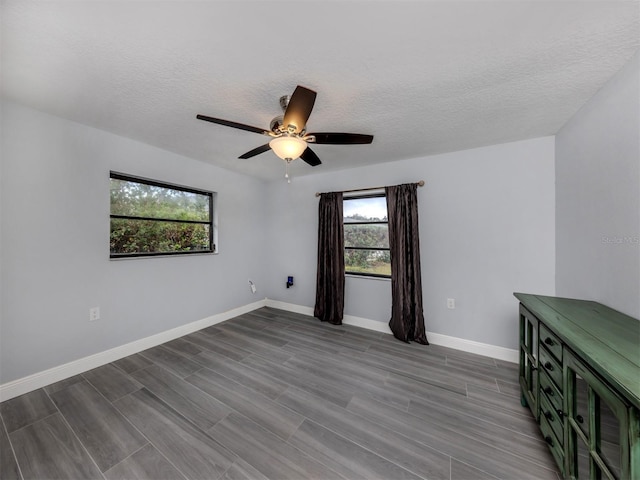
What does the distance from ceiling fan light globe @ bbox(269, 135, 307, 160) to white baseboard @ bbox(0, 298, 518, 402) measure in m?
2.58

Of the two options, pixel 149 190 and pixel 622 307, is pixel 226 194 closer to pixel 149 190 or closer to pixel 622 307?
pixel 149 190

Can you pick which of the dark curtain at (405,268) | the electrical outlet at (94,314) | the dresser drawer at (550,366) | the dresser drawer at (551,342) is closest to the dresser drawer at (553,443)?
the dresser drawer at (550,366)

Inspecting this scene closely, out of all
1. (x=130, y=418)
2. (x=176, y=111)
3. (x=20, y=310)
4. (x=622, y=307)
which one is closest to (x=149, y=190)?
(x=176, y=111)

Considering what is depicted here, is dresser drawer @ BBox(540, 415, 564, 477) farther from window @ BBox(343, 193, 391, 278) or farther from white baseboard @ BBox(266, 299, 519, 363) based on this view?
window @ BBox(343, 193, 391, 278)

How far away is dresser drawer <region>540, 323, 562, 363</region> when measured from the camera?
122 centimetres

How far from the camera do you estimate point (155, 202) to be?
9.41 ft

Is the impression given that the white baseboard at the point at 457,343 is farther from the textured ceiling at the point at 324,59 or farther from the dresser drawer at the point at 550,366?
the textured ceiling at the point at 324,59

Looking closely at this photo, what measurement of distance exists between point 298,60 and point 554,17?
4.22 ft

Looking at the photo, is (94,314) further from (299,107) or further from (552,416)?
(552,416)

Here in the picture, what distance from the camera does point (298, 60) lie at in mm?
1393

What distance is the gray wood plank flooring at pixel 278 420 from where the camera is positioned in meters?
1.34

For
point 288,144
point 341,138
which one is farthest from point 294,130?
point 341,138

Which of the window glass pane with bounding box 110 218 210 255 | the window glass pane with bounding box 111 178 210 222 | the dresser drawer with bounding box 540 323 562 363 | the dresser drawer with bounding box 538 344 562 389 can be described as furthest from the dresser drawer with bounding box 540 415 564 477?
the window glass pane with bounding box 111 178 210 222

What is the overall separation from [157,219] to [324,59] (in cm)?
263
